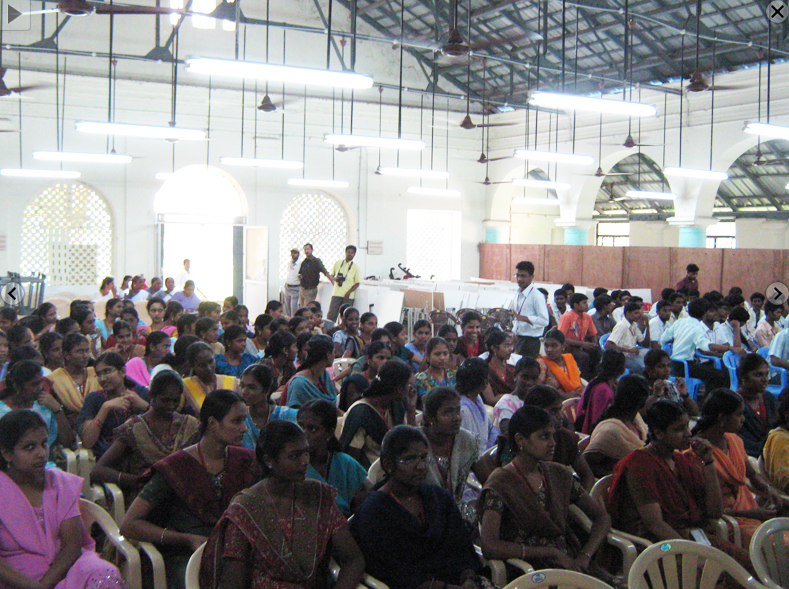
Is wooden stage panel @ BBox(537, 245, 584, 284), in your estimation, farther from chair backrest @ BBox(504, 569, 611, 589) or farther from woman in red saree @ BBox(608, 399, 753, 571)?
chair backrest @ BBox(504, 569, 611, 589)

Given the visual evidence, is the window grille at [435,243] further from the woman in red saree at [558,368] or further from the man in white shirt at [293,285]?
the woman in red saree at [558,368]

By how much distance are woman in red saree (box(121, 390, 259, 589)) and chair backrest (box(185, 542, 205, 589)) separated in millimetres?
194

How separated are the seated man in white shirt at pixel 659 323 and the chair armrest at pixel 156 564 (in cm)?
580

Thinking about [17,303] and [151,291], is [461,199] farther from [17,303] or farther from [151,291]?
[17,303]

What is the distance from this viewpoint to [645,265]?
13047mm

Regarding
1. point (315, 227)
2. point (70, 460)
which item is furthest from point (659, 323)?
point (315, 227)

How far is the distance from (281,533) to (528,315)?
14.6ft

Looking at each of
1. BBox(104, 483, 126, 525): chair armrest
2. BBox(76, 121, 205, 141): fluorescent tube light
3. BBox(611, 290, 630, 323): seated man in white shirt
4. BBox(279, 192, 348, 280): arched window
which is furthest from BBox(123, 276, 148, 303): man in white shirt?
BBox(104, 483, 126, 525): chair armrest

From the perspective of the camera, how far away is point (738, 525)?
3207 mm

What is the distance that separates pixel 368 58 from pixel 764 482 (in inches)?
528

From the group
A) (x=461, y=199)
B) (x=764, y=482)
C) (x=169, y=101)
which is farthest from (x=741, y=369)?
(x=461, y=199)

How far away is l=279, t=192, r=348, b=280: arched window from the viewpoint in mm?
15219

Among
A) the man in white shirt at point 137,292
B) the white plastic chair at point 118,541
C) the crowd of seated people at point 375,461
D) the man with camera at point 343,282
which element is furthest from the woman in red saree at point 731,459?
the man with camera at point 343,282

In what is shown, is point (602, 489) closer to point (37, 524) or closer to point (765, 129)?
point (37, 524)
